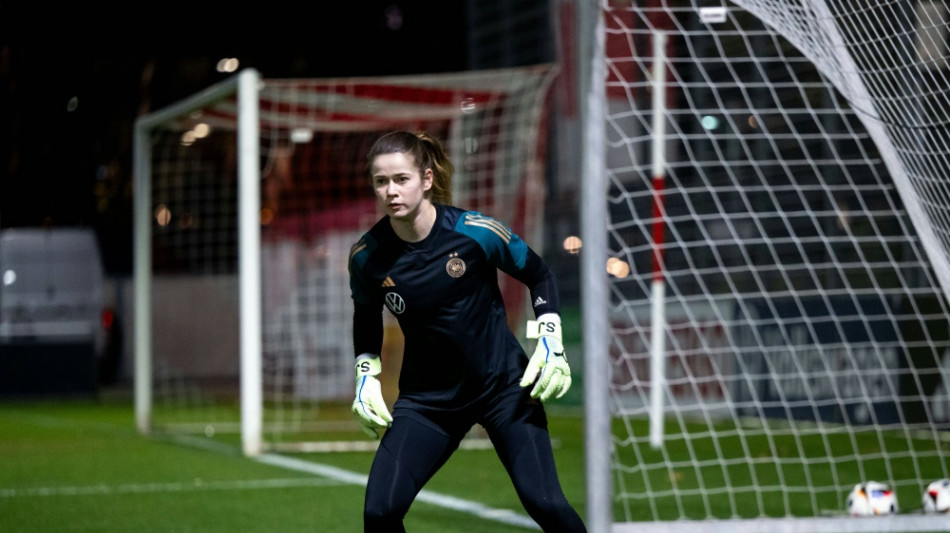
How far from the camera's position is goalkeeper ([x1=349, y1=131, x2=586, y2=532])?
11.8 feet

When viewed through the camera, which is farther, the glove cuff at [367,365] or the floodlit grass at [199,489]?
the floodlit grass at [199,489]

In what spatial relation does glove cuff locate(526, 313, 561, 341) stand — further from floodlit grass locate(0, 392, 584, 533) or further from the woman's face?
floodlit grass locate(0, 392, 584, 533)

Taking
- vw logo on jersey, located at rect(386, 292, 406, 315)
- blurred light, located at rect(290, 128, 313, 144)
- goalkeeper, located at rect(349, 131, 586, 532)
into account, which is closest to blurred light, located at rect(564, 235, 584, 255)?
blurred light, located at rect(290, 128, 313, 144)

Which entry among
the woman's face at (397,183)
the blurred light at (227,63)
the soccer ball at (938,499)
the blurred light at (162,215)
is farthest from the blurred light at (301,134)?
the blurred light at (227,63)

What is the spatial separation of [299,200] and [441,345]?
399 inches

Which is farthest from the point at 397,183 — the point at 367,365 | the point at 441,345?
the point at 367,365

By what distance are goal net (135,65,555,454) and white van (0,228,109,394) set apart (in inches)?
44.0

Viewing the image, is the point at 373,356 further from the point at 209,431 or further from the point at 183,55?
the point at 183,55

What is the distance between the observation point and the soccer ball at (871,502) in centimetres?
557

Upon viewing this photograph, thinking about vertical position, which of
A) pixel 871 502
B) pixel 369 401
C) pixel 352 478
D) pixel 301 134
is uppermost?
pixel 301 134

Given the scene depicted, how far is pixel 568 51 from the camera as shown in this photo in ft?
33.1

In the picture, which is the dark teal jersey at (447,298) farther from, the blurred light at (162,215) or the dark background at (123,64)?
the dark background at (123,64)

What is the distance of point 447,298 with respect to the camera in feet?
12.0

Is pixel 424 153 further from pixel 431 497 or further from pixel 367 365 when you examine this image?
pixel 431 497
